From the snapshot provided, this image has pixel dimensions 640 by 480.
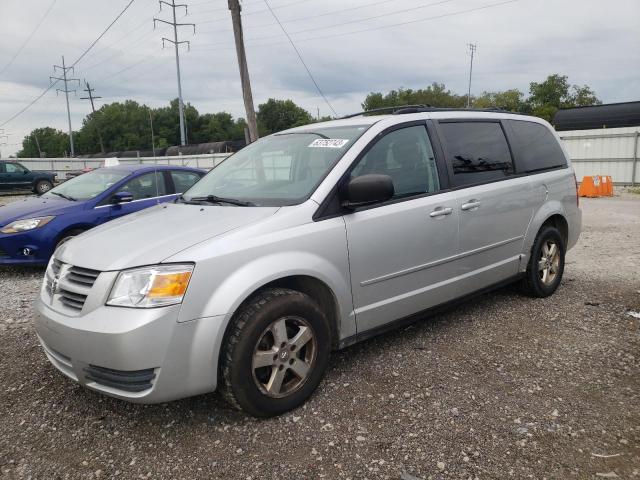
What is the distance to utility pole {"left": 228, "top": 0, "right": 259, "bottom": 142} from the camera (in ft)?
41.8

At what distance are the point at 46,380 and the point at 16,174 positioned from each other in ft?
74.3

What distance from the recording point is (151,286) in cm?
250

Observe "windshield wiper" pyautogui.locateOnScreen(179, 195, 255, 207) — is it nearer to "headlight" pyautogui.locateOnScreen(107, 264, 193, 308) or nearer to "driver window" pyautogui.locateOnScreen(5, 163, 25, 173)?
"headlight" pyautogui.locateOnScreen(107, 264, 193, 308)

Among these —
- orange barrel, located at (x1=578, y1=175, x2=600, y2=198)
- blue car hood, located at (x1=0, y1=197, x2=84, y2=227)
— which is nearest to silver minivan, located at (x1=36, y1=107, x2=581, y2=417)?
blue car hood, located at (x1=0, y1=197, x2=84, y2=227)

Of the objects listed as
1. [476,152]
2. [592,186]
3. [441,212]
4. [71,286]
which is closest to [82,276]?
[71,286]

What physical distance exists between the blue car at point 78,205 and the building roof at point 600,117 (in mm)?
21877

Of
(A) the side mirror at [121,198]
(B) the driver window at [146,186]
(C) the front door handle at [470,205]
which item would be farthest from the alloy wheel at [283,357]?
(B) the driver window at [146,186]

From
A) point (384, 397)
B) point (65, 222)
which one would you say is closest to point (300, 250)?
point (384, 397)

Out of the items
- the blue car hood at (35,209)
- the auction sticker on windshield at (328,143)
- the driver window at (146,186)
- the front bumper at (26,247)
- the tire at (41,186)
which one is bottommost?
the front bumper at (26,247)

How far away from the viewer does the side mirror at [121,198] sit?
6.68 metres

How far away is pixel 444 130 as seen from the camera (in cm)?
396

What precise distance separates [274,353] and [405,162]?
67.3 inches

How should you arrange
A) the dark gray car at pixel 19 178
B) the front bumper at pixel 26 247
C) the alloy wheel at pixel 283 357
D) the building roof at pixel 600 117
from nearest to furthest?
the alloy wheel at pixel 283 357
the front bumper at pixel 26 247
the dark gray car at pixel 19 178
the building roof at pixel 600 117

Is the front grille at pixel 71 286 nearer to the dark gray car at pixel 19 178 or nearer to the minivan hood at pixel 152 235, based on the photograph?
the minivan hood at pixel 152 235
